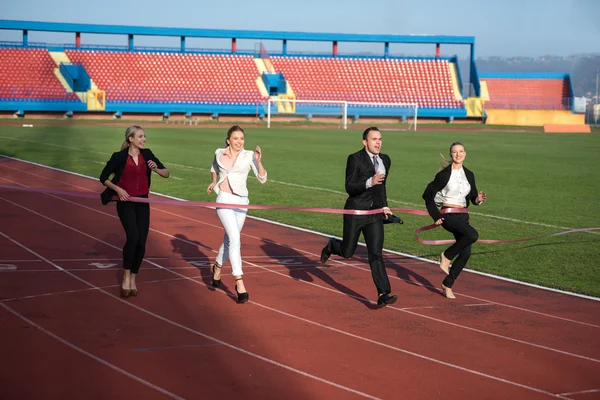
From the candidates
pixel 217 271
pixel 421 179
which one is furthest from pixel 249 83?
pixel 217 271

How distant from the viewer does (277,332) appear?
8.64 m

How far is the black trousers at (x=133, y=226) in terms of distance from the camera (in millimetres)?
9656

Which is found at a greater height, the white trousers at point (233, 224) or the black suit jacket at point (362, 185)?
the black suit jacket at point (362, 185)

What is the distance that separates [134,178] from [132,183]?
60 millimetres

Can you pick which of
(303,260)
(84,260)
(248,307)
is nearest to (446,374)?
(248,307)

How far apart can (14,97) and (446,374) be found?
61.4m

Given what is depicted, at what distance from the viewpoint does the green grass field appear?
13.7 metres

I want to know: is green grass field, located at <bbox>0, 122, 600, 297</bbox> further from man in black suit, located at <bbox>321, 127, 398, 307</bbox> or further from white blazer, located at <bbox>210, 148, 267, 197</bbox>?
white blazer, located at <bbox>210, 148, 267, 197</bbox>

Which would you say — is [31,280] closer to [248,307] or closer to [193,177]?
[248,307]

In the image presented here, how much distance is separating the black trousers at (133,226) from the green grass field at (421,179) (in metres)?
4.98

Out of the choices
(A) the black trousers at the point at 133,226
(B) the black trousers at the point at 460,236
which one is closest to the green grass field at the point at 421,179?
(B) the black trousers at the point at 460,236

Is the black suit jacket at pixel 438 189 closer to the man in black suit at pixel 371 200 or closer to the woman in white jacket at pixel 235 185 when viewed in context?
the man in black suit at pixel 371 200

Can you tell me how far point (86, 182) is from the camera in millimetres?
23344

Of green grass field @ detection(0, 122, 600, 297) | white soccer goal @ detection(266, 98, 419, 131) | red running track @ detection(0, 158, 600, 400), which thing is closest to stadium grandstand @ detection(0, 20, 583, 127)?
white soccer goal @ detection(266, 98, 419, 131)
